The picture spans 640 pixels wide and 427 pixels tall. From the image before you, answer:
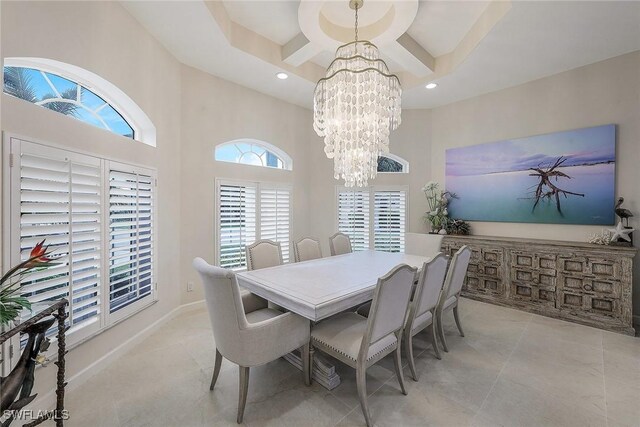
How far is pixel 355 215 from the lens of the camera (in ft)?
16.0

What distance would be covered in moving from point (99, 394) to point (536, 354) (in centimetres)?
374

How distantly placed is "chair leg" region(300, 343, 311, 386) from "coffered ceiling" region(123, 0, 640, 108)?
2.98m

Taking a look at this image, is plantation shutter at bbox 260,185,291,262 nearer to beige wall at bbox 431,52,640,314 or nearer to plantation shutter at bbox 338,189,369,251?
plantation shutter at bbox 338,189,369,251

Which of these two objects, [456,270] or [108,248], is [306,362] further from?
[108,248]

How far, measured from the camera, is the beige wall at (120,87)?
1.64 m

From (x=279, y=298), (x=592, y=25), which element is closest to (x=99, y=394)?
(x=279, y=298)

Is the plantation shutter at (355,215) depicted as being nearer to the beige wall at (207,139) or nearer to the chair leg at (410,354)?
the beige wall at (207,139)

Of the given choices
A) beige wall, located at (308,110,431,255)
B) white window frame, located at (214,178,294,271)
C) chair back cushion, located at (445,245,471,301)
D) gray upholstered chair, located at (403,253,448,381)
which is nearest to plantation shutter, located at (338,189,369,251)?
beige wall, located at (308,110,431,255)

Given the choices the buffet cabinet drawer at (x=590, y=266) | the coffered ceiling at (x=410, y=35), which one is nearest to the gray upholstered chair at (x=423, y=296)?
the buffet cabinet drawer at (x=590, y=266)

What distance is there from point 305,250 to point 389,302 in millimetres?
1742

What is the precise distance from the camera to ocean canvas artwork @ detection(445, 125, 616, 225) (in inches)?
129

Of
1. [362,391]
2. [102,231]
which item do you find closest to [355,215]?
[362,391]

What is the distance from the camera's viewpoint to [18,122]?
160 cm


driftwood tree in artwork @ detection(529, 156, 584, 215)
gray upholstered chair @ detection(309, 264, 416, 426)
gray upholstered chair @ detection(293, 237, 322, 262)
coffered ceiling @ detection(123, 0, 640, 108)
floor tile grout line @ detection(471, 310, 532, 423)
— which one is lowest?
floor tile grout line @ detection(471, 310, 532, 423)
